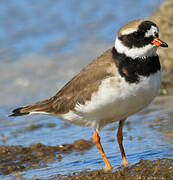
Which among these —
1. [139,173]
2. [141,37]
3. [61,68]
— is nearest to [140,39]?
[141,37]

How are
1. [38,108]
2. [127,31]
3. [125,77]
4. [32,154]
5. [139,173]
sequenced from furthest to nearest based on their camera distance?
1. [32,154]
2. [38,108]
3. [127,31]
4. [125,77]
5. [139,173]

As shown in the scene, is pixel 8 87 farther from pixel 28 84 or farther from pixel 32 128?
pixel 32 128

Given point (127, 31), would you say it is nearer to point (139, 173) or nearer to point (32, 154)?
point (139, 173)

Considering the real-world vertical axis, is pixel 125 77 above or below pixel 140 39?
below

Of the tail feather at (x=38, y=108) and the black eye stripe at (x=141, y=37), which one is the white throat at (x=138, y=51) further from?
the tail feather at (x=38, y=108)

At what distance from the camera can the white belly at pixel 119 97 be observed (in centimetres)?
555

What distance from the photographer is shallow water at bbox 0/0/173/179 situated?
270 inches

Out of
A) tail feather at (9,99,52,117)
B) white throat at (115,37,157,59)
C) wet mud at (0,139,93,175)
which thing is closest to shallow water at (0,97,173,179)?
wet mud at (0,139,93,175)

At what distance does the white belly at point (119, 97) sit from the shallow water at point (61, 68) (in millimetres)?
810

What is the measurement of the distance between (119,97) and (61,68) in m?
7.78

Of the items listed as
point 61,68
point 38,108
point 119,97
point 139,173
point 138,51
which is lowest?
point 139,173

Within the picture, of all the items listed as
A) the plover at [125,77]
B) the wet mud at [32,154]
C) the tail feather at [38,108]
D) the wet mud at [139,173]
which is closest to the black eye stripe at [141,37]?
the plover at [125,77]

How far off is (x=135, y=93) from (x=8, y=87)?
7278mm

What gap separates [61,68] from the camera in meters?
13.2
